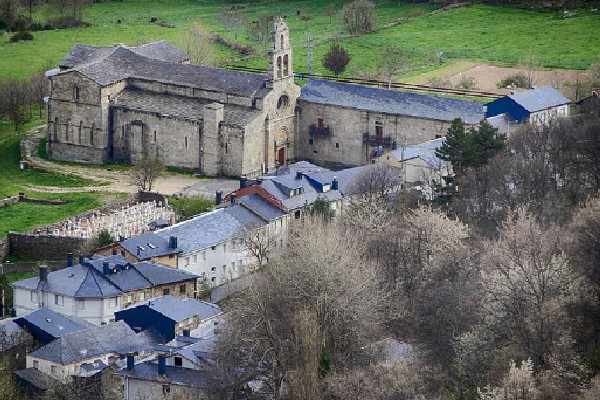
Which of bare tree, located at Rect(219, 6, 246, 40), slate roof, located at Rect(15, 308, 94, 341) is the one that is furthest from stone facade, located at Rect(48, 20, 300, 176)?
bare tree, located at Rect(219, 6, 246, 40)

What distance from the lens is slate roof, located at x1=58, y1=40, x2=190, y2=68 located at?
11394cm

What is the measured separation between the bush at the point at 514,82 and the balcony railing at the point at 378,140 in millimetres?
14846

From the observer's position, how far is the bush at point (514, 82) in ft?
393

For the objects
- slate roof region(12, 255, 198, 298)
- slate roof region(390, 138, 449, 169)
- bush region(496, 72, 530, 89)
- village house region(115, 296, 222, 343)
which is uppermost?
bush region(496, 72, 530, 89)

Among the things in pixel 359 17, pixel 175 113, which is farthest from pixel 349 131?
Result: pixel 359 17

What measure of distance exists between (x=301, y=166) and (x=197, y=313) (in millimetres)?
22673

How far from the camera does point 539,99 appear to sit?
10950 centimetres

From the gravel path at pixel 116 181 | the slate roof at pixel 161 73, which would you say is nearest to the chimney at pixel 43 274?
the gravel path at pixel 116 181

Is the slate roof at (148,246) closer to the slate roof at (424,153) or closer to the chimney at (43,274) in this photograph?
the chimney at (43,274)

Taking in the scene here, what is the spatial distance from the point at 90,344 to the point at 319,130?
3379cm

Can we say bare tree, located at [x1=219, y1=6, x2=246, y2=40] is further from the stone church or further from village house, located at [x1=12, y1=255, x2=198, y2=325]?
village house, located at [x1=12, y1=255, x2=198, y2=325]

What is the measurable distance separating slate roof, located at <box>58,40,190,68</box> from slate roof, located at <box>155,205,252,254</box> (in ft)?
75.8

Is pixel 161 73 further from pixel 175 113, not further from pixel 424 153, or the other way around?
pixel 424 153

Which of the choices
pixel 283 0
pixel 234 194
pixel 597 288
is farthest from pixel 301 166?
pixel 283 0
